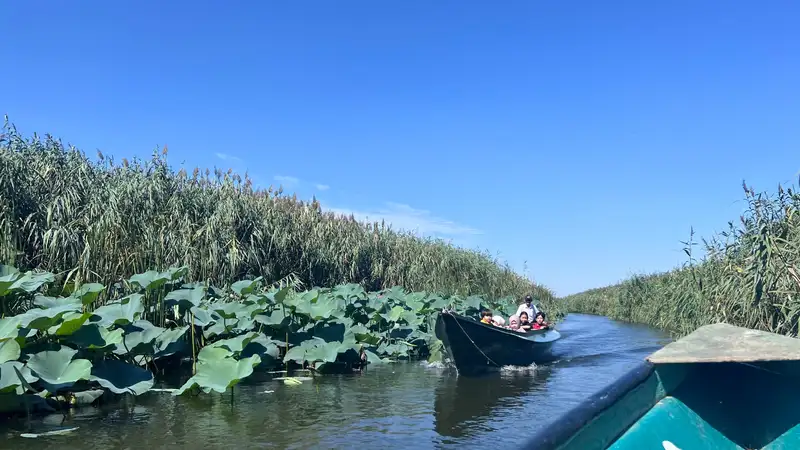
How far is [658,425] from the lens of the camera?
3.67 metres

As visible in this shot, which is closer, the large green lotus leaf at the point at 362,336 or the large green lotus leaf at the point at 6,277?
the large green lotus leaf at the point at 6,277

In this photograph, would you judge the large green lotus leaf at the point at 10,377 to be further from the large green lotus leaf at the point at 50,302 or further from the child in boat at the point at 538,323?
the child in boat at the point at 538,323

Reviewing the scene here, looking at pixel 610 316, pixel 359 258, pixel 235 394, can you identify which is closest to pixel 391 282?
pixel 359 258

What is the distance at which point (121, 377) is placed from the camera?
6.48 meters

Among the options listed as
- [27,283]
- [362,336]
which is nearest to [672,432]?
[27,283]

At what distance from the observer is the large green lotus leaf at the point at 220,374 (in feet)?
21.6

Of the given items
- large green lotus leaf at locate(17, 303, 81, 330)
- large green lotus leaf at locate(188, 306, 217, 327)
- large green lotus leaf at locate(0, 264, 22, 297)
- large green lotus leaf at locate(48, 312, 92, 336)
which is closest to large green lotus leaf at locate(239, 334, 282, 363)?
large green lotus leaf at locate(188, 306, 217, 327)

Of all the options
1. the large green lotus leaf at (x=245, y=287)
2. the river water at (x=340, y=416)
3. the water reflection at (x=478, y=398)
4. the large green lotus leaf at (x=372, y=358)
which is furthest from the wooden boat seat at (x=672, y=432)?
the large green lotus leaf at (x=245, y=287)

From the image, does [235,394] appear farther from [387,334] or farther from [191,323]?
[387,334]

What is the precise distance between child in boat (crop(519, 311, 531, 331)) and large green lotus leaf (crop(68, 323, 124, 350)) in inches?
326

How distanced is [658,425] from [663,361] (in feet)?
1.33

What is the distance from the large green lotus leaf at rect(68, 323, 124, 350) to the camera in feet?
20.3

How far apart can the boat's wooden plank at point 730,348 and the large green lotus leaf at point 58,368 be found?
17.3ft

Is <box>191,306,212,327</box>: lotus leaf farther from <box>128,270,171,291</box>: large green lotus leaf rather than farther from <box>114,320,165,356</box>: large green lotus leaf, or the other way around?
<box>114,320,165,356</box>: large green lotus leaf
